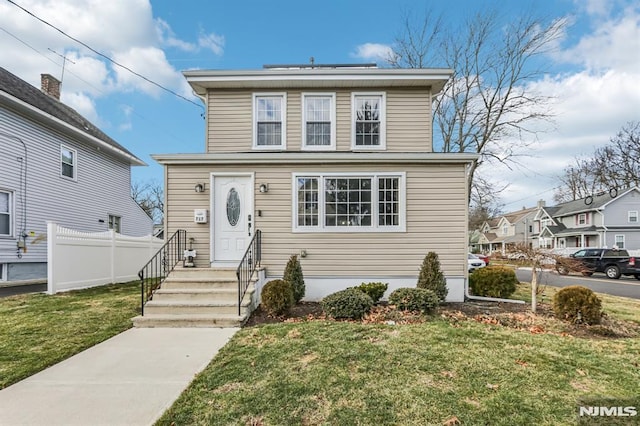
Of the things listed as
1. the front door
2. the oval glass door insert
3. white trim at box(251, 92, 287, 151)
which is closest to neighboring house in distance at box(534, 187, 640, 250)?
white trim at box(251, 92, 287, 151)

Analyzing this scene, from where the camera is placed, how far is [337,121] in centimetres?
927

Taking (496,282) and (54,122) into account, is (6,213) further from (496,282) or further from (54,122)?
(496,282)

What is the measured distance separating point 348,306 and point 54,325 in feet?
17.3

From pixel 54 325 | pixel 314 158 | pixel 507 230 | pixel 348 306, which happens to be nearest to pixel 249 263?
pixel 348 306

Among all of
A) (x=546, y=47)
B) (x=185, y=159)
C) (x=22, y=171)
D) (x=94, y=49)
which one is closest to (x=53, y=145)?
(x=22, y=171)

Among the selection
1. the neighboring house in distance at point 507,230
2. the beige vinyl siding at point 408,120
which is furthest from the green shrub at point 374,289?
the neighboring house in distance at point 507,230

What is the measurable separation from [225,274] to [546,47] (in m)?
18.1

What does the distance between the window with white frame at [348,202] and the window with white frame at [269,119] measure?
1.87 meters

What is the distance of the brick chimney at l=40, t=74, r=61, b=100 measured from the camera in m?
15.8

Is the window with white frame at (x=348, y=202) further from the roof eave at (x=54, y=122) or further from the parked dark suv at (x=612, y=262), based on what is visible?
the parked dark suv at (x=612, y=262)

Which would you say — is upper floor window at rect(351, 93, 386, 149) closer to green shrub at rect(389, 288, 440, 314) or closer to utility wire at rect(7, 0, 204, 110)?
green shrub at rect(389, 288, 440, 314)

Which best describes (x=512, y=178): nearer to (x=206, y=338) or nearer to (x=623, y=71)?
(x=623, y=71)

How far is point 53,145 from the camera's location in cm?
1291

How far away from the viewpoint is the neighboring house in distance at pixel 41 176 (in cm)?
1110
